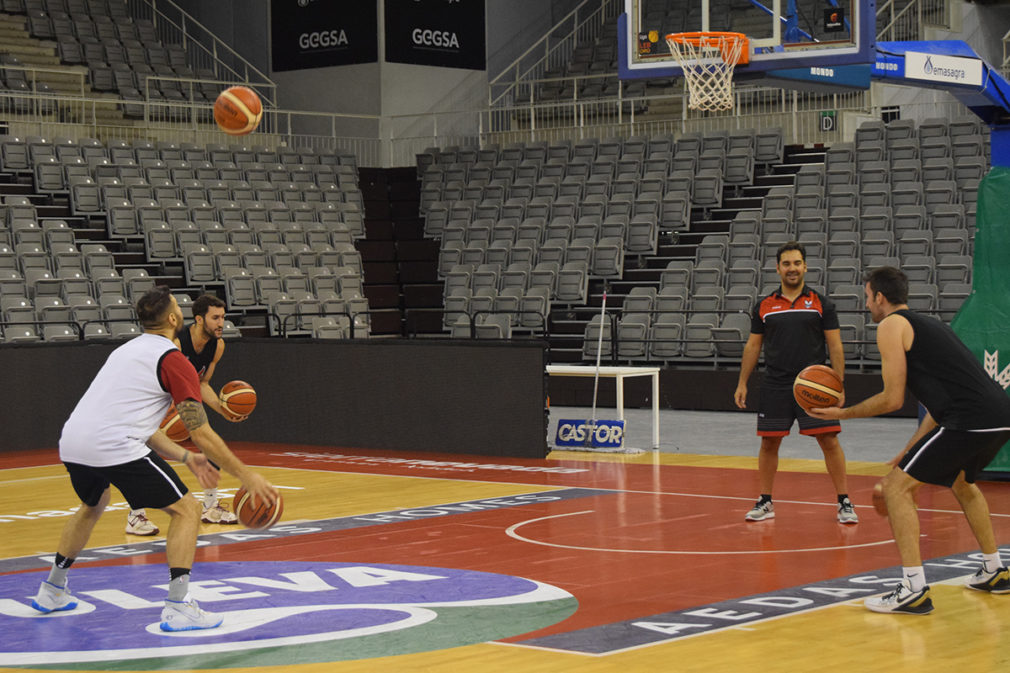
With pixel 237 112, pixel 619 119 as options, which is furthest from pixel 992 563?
pixel 619 119

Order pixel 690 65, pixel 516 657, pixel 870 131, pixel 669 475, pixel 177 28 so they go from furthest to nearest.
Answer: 1. pixel 177 28
2. pixel 870 131
3. pixel 669 475
4. pixel 690 65
5. pixel 516 657

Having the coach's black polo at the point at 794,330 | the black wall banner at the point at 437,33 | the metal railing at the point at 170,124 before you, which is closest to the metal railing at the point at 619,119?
the metal railing at the point at 170,124

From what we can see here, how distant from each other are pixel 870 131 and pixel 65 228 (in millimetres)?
13846

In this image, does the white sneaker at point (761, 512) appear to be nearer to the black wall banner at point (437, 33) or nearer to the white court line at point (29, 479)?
the white court line at point (29, 479)

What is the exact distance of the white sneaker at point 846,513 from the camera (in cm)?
1133

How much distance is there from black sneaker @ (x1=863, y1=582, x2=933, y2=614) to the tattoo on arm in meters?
3.87

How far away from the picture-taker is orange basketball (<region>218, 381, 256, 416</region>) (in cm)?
1129

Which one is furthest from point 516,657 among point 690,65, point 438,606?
point 690,65

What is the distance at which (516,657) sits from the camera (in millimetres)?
7062

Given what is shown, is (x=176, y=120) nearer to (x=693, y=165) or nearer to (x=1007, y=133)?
(x=693, y=165)

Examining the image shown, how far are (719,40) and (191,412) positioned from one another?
24.9 ft

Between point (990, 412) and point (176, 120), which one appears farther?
point (176, 120)

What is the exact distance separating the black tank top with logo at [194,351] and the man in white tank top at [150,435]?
12.5 feet

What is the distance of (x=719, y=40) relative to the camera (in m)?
13.5
